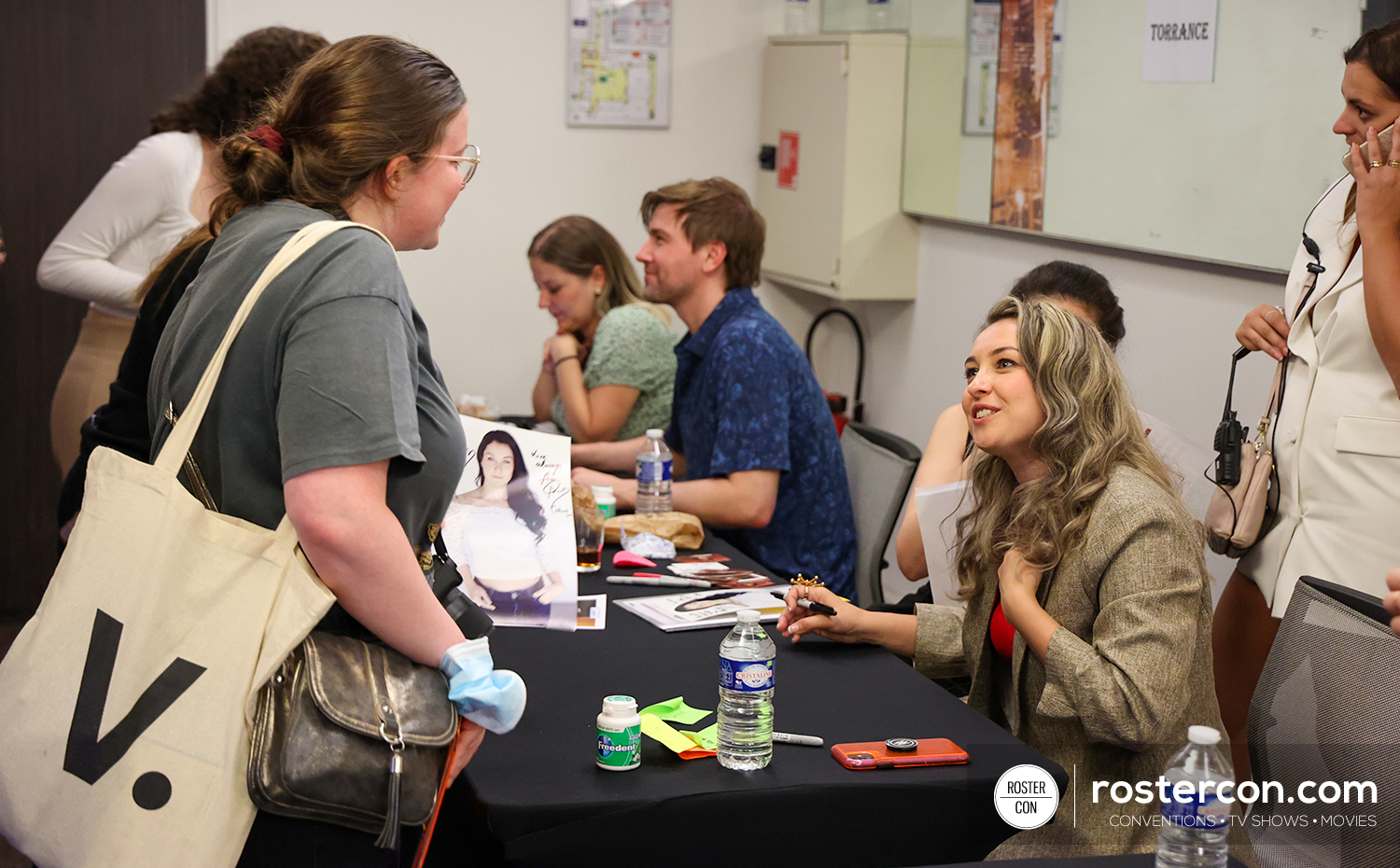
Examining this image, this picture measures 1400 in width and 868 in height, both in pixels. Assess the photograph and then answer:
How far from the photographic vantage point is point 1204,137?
281 cm

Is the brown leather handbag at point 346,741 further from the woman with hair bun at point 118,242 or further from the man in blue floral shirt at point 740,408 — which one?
the woman with hair bun at point 118,242

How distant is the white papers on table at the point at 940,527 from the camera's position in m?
2.12

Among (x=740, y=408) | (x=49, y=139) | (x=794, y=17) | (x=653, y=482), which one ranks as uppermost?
(x=794, y=17)

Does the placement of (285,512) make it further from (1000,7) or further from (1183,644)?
(1000,7)

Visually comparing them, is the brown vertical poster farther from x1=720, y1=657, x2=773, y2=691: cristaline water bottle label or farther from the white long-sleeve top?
x1=720, y1=657, x2=773, y2=691: cristaline water bottle label

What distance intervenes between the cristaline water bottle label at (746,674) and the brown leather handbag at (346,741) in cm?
34

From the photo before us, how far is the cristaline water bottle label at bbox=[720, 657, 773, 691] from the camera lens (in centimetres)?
142

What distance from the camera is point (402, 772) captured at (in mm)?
1202

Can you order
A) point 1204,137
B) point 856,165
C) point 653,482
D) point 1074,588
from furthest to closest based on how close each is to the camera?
point 856,165, point 1204,137, point 653,482, point 1074,588

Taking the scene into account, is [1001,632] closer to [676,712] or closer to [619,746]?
[676,712]

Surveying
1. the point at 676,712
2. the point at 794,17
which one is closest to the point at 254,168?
the point at 676,712

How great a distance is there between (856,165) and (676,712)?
288 cm

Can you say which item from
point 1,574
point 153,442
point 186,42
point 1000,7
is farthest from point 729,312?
point 1,574

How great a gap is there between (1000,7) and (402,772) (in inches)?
122
